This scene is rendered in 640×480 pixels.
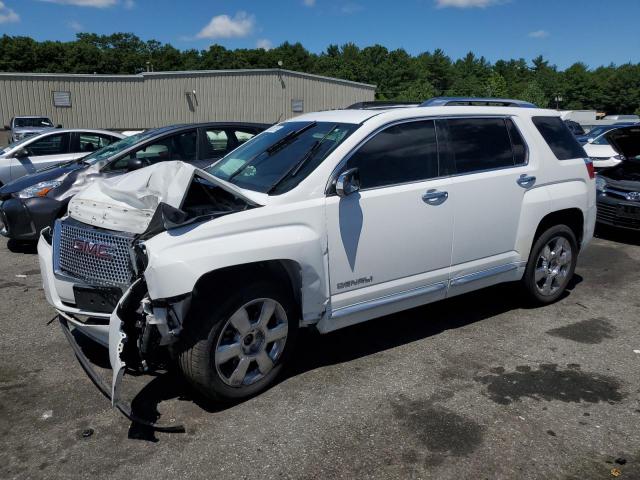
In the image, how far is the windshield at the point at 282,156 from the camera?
391cm

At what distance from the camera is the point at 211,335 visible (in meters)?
3.28

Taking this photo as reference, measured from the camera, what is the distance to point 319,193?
373 centimetres

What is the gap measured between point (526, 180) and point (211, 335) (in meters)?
3.10

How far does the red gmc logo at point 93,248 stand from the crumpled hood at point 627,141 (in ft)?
27.6

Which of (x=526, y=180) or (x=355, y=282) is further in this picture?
(x=526, y=180)

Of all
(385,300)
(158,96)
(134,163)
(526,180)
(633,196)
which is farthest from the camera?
(158,96)

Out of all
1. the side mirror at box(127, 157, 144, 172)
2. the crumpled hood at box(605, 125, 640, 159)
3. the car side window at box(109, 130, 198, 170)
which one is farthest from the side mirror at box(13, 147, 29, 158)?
the crumpled hood at box(605, 125, 640, 159)

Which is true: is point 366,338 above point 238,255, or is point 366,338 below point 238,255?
below

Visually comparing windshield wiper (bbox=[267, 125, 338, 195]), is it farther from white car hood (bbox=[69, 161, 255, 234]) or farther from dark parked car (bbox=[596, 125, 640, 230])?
dark parked car (bbox=[596, 125, 640, 230])

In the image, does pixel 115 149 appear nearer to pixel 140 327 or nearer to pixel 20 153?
pixel 20 153

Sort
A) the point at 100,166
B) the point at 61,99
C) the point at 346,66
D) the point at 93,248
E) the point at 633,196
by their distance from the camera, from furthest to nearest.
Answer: the point at 346,66, the point at 61,99, the point at 633,196, the point at 100,166, the point at 93,248

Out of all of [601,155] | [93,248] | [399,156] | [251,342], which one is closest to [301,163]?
[399,156]

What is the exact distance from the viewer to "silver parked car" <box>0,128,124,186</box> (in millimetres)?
10336

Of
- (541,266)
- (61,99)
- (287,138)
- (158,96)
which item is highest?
(158,96)
